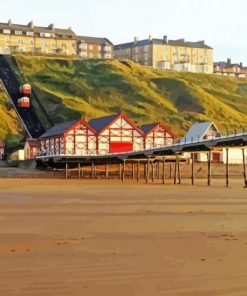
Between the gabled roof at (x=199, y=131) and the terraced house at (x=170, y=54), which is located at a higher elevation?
the terraced house at (x=170, y=54)

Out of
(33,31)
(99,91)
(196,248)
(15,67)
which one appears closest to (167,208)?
(196,248)

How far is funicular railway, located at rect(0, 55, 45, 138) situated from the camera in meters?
99.0

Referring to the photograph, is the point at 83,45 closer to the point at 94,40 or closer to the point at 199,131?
the point at 94,40

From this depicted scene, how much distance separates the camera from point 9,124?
10206cm

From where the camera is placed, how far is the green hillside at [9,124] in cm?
9881

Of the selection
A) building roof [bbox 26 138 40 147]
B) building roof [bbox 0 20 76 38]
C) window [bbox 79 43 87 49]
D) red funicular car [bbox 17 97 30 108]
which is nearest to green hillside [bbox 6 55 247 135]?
red funicular car [bbox 17 97 30 108]

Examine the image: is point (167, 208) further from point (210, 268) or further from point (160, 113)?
point (160, 113)

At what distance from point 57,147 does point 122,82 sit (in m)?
55.9

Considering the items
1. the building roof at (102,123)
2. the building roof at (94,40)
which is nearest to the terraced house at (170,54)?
the building roof at (94,40)

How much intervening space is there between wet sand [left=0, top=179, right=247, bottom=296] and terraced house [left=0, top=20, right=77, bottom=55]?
13806 cm

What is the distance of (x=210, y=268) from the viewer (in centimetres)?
1308

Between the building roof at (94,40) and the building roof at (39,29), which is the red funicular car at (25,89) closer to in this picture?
the building roof at (39,29)

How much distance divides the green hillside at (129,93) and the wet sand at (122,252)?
82.4 metres

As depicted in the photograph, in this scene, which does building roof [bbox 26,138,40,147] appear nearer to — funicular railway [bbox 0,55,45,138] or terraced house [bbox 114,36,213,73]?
funicular railway [bbox 0,55,45,138]
